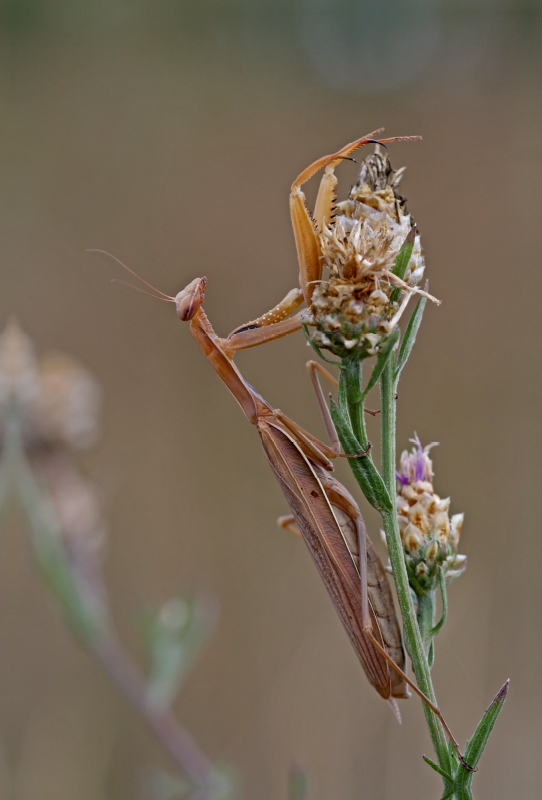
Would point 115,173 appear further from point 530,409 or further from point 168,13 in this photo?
point 530,409

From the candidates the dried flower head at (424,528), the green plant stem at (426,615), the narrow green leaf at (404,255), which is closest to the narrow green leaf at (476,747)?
the green plant stem at (426,615)

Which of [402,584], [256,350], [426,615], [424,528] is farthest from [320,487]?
[256,350]

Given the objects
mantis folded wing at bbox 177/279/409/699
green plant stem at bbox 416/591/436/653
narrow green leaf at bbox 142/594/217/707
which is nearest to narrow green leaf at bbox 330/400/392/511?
green plant stem at bbox 416/591/436/653

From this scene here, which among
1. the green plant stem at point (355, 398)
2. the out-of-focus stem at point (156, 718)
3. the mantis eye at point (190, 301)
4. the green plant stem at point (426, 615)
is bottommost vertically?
the out-of-focus stem at point (156, 718)

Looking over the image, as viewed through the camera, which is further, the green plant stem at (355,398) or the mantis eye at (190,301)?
the mantis eye at (190,301)

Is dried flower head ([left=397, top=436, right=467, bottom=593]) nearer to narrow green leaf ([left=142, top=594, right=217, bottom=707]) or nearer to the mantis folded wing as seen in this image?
the mantis folded wing

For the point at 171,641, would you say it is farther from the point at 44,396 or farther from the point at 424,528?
the point at 44,396

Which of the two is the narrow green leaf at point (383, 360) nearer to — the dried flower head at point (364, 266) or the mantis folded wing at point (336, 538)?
the dried flower head at point (364, 266)

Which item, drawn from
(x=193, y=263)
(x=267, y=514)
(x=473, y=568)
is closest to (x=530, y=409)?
(x=473, y=568)
